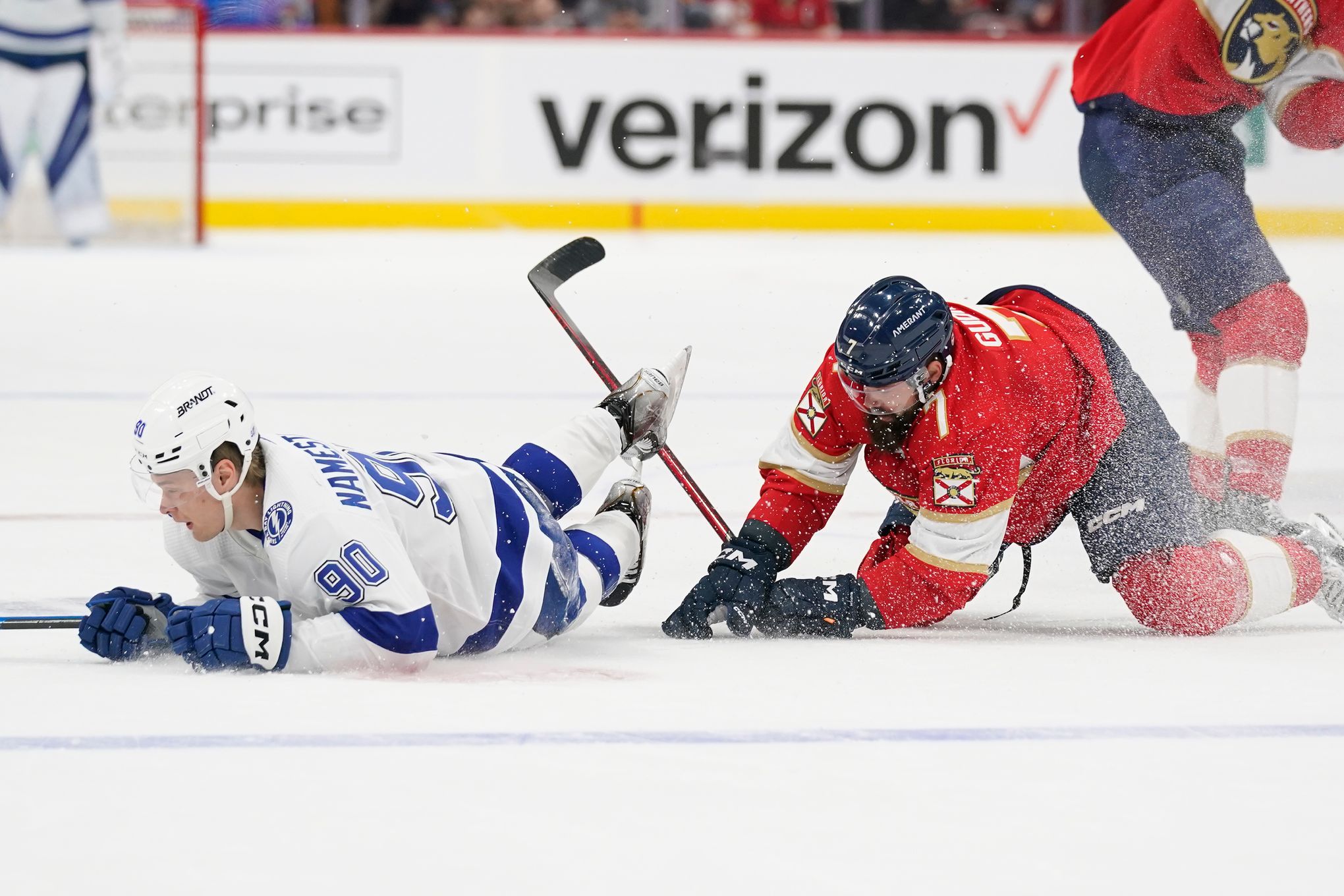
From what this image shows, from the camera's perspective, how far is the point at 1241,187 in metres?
3.92

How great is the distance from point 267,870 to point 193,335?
5.19 meters

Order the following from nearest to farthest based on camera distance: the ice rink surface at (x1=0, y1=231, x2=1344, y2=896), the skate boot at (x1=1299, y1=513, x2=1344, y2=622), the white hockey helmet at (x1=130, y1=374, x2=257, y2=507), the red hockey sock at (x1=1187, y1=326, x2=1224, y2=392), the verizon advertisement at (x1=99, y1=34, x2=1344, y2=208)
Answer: the ice rink surface at (x1=0, y1=231, x2=1344, y2=896)
the white hockey helmet at (x1=130, y1=374, x2=257, y2=507)
the skate boot at (x1=1299, y1=513, x2=1344, y2=622)
the red hockey sock at (x1=1187, y1=326, x2=1224, y2=392)
the verizon advertisement at (x1=99, y1=34, x2=1344, y2=208)

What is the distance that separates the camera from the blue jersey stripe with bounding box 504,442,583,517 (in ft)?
10.3

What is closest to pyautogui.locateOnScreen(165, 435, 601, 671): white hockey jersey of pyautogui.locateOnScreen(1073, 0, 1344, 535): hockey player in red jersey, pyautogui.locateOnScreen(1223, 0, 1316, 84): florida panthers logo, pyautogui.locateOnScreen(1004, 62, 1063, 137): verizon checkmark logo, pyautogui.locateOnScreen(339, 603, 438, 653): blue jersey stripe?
pyautogui.locateOnScreen(339, 603, 438, 653): blue jersey stripe

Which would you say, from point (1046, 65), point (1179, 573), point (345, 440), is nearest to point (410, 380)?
point (345, 440)

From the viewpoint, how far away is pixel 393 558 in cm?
254

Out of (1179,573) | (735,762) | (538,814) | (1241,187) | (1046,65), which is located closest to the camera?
(538,814)

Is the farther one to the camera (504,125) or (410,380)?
(504,125)

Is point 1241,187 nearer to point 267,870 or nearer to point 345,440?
point 345,440

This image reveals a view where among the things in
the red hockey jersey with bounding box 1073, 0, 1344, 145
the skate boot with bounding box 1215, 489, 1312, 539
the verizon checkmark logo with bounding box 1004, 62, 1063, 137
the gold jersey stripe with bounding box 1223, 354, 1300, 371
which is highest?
the red hockey jersey with bounding box 1073, 0, 1344, 145

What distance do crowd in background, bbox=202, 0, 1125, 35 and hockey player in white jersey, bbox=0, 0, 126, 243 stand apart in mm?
944

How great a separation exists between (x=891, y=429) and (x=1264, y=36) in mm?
1472

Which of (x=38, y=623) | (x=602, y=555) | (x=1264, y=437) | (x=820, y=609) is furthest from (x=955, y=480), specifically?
(x=38, y=623)

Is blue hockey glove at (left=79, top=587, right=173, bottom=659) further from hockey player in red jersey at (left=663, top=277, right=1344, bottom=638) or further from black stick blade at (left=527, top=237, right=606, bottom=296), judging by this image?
black stick blade at (left=527, top=237, right=606, bottom=296)
